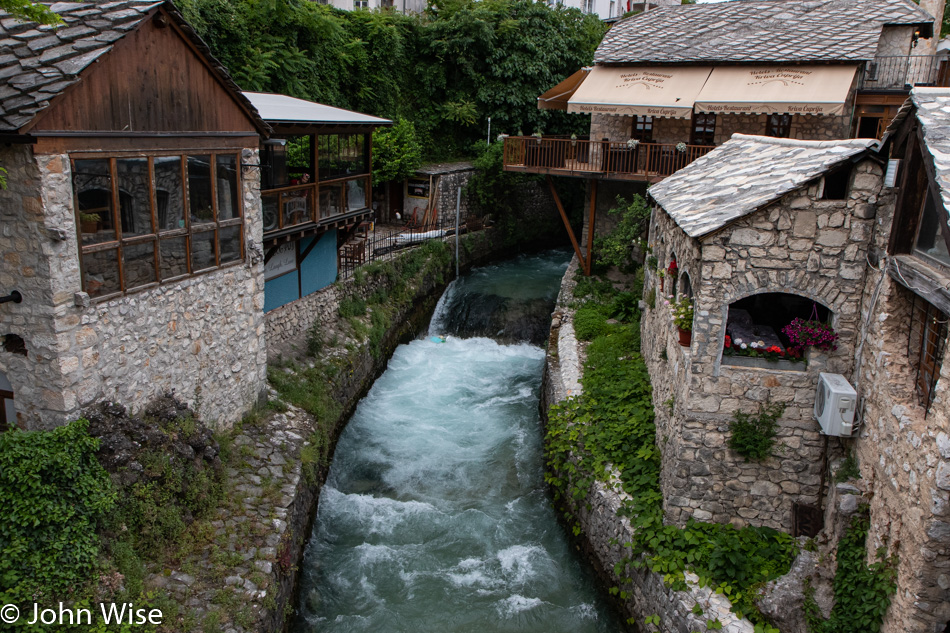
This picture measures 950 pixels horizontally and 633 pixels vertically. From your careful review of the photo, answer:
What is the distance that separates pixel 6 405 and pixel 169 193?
3.29 meters

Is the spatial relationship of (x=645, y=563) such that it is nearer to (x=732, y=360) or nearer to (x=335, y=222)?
(x=732, y=360)

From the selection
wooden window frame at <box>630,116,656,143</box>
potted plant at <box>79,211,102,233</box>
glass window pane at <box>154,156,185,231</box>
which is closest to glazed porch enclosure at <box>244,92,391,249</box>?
glass window pane at <box>154,156,185,231</box>

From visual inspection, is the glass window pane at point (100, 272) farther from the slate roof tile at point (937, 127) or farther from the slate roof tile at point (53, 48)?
the slate roof tile at point (937, 127)

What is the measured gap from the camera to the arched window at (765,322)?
322 inches

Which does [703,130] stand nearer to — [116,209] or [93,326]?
[116,209]

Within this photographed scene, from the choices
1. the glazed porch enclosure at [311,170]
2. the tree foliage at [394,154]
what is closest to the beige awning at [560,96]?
the tree foliage at [394,154]

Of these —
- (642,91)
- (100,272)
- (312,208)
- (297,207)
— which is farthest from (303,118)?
(642,91)

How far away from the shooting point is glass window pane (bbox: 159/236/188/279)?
30.2 ft

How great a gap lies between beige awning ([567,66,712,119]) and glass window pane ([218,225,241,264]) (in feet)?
34.1

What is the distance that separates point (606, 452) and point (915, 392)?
458 cm

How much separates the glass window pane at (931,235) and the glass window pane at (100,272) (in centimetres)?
891

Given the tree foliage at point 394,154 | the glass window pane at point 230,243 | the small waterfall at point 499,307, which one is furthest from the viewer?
the tree foliage at point 394,154

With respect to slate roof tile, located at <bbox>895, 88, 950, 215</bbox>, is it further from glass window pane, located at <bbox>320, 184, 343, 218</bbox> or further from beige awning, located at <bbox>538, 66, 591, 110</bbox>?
beige awning, located at <bbox>538, 66, 591, 110</bbox>

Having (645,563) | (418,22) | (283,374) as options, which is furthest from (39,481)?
(418,22)
